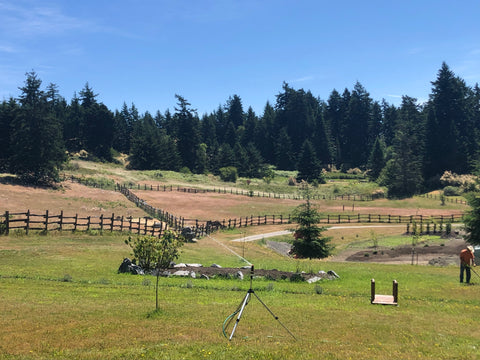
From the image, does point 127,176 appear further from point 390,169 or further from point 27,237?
point 27,237

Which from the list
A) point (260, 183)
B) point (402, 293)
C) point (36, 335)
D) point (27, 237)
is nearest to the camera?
point (36, 335)

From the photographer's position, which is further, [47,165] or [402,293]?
[47,165]

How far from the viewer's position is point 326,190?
11056 centimetres

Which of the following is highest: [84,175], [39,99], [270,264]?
[39,99]

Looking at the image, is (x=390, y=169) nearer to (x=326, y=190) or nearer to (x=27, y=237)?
(x=326, y=190)

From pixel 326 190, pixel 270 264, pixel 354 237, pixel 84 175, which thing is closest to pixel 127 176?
pixel 84 175

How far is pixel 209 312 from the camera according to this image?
1449 centimetres

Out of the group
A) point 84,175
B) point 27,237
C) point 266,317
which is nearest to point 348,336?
point 266,317

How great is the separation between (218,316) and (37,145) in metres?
68.0

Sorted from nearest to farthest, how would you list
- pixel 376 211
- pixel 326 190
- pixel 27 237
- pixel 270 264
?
pixel 270 264 < pixel 27 237 < pixel 376 211 < pixel 326 190

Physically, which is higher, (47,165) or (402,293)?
(47,165)

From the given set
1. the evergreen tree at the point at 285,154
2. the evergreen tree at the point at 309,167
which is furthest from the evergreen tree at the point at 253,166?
the evergreen tree at the point at 285,154

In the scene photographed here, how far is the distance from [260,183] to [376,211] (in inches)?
1971

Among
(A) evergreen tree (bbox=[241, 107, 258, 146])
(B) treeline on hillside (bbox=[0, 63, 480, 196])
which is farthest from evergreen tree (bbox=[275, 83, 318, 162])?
(A) evergreen tree (bbox=[241, 107, 258, 146])
